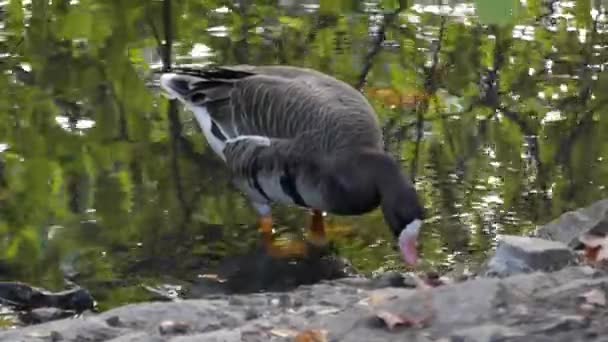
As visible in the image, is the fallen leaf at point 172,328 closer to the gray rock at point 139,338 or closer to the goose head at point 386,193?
the gray rock at point 139,338

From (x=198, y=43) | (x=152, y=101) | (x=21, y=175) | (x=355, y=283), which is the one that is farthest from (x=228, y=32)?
(x=355, y=283)

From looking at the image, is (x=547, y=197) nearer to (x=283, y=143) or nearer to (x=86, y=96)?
(x=283, y=143)

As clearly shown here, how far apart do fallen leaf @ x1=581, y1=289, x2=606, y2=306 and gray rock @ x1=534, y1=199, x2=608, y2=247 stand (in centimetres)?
196

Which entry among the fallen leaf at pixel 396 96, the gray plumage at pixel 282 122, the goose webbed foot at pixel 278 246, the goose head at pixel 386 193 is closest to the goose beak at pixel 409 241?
the goose head at pixel 386 193

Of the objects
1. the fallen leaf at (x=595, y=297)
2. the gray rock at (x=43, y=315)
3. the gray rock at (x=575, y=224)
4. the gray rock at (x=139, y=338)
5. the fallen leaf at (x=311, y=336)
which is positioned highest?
the fallen leaf at (x=595, y=297)

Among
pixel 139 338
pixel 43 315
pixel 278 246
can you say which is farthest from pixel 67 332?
pixel 278 246

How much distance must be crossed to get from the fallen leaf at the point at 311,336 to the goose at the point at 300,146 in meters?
1.84

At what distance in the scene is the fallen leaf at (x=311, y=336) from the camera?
4.76 metres

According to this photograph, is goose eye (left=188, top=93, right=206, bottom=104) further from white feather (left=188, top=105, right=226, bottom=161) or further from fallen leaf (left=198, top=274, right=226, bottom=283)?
fallen leaf (left=198, top=274, right=226, bottom=283)

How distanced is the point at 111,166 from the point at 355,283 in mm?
2546

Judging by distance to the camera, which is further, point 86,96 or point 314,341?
point 86,96

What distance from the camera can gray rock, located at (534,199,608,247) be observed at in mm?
6820

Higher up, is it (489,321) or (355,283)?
(489,321)

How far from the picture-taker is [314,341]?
4.77m
